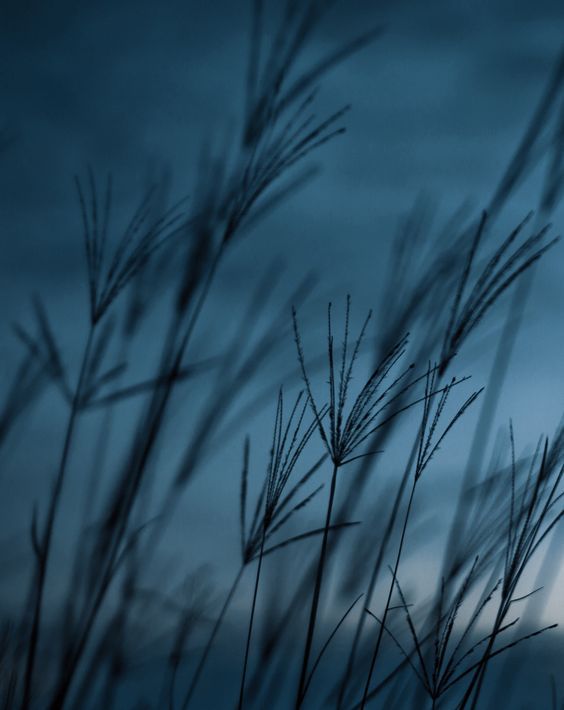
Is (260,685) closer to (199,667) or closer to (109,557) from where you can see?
(199,667)

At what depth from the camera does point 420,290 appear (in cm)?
150

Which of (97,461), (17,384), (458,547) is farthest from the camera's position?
(97,461)

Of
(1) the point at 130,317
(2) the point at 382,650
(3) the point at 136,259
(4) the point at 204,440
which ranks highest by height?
(1) the point at 130,317

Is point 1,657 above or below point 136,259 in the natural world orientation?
below

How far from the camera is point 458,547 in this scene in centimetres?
160

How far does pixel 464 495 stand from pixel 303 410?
66 centimetres

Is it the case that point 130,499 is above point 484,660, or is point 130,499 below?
above

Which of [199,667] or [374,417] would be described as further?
[199,667]

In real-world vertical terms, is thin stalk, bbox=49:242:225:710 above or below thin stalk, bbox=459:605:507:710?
above

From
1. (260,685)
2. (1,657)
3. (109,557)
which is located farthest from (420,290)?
(1,657)

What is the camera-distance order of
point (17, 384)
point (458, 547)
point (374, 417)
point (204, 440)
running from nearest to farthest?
1. point (374, 417)
2. point (204, 440)
3. point (458, 547)
4. point (17, 384)

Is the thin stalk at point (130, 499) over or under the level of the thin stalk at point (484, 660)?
over

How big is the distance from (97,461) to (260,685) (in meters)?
0.62

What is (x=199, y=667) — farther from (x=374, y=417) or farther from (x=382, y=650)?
(x=374, y=417)
